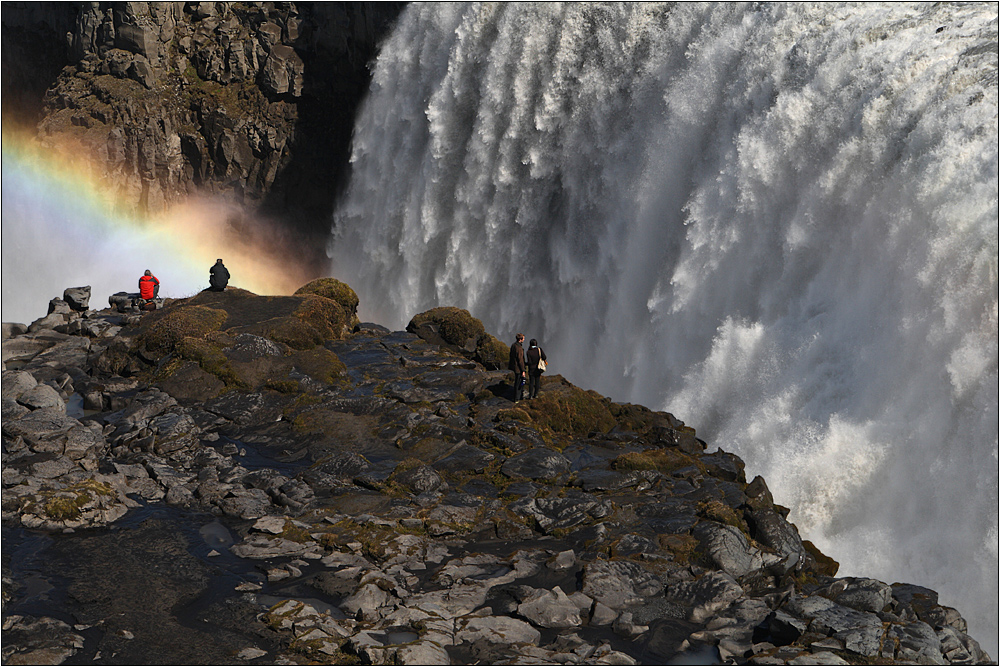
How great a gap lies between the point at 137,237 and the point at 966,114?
55.5m

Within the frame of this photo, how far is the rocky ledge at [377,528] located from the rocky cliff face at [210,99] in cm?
3581

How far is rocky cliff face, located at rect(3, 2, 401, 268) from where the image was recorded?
5850 centimetres

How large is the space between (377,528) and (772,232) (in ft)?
57.1

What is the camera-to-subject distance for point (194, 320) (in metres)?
27.6

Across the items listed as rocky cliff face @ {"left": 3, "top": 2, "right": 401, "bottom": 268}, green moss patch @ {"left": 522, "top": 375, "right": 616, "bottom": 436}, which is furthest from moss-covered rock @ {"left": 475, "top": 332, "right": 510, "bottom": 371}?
rocky cliff face @ {"left": 3, "top": 2, "right": 401, "bottom": 268}

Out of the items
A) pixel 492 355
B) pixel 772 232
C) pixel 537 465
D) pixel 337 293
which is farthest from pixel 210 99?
pixel 537 465

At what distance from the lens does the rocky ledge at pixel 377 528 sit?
1285cm

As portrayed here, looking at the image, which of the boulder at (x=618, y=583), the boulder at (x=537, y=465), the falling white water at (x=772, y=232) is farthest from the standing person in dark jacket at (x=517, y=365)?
the boulder at (x=618, y=583)

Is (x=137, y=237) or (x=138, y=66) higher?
(x=138, y=66)

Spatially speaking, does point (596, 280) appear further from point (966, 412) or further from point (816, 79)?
point (966, 412)

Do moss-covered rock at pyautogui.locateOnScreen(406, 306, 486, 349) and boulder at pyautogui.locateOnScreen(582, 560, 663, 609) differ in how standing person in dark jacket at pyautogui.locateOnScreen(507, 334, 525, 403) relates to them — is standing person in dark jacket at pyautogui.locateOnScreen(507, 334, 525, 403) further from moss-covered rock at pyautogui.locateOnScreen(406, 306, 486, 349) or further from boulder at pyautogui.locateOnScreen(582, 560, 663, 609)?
boulder at pyautogui.locateOnScreen(582, 560, 663, 609)

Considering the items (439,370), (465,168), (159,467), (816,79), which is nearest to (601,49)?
(465,168)

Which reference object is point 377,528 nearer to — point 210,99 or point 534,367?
point 534,367

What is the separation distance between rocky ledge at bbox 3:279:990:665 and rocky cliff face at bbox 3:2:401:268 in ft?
117
